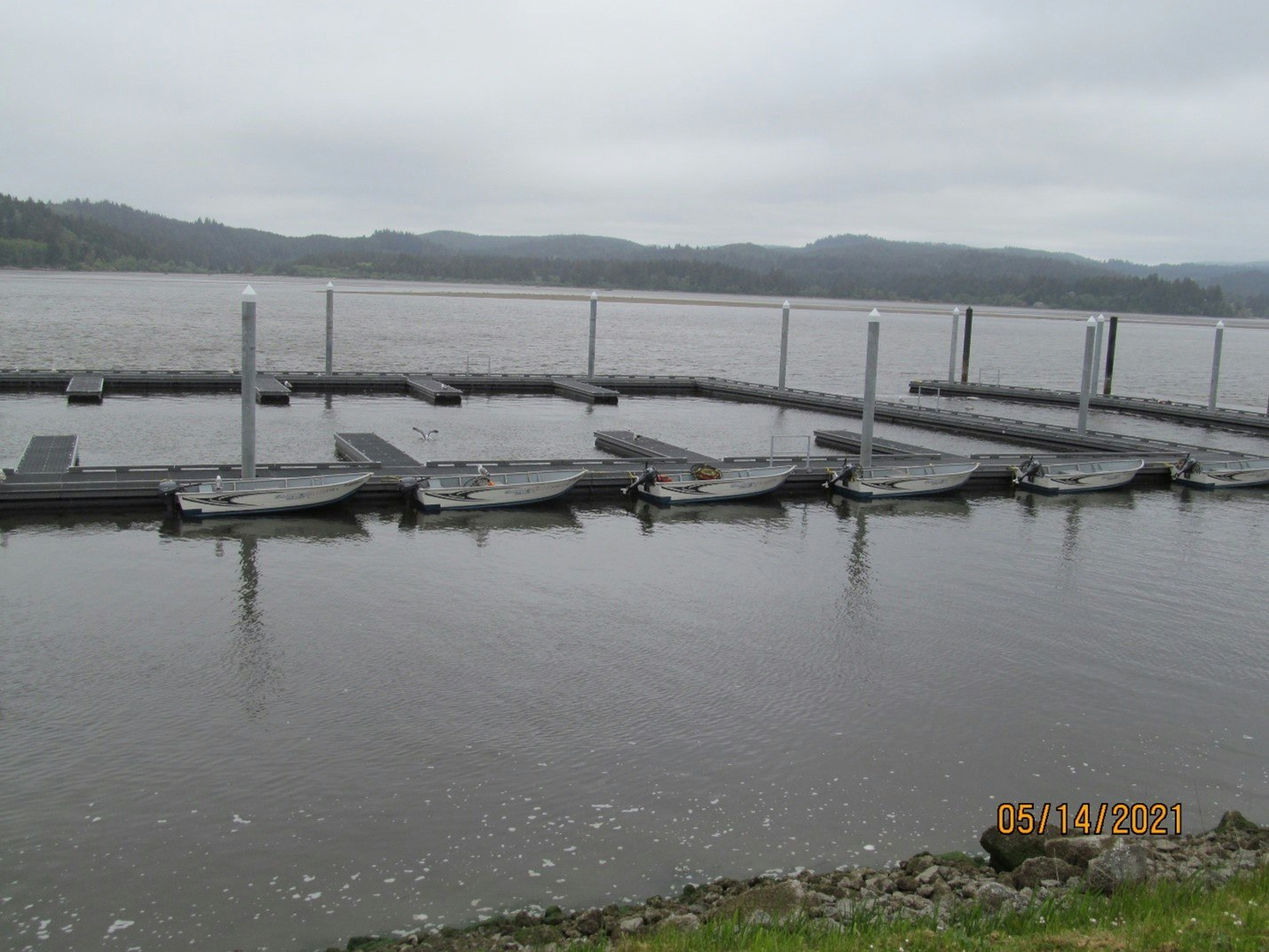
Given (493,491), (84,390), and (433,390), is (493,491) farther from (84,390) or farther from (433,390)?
(84,390)

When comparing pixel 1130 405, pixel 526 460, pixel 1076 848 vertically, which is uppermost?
pixel 1130 405

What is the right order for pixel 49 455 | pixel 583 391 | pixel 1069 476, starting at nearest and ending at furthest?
pixel 49 455, pixel 1069 476, pixel 583 391

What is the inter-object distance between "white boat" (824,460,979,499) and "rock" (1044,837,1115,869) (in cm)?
2043

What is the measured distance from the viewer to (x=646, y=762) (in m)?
13.0

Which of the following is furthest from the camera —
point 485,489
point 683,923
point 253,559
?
point 485,489

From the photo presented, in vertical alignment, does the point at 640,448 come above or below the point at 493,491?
above

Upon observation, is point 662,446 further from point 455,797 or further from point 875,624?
point 455,797

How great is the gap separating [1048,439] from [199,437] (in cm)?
3044

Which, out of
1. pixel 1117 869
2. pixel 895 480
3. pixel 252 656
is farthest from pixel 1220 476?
pixel 252 656

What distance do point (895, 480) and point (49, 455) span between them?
2231cm

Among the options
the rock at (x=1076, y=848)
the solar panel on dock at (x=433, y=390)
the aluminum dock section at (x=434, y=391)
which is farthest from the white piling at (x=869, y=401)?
the solar panel on dock at (x=433, y=390)

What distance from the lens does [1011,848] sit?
408 inches

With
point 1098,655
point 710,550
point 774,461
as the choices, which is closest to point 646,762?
point 1098,655

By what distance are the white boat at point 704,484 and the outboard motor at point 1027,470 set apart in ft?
25.1
